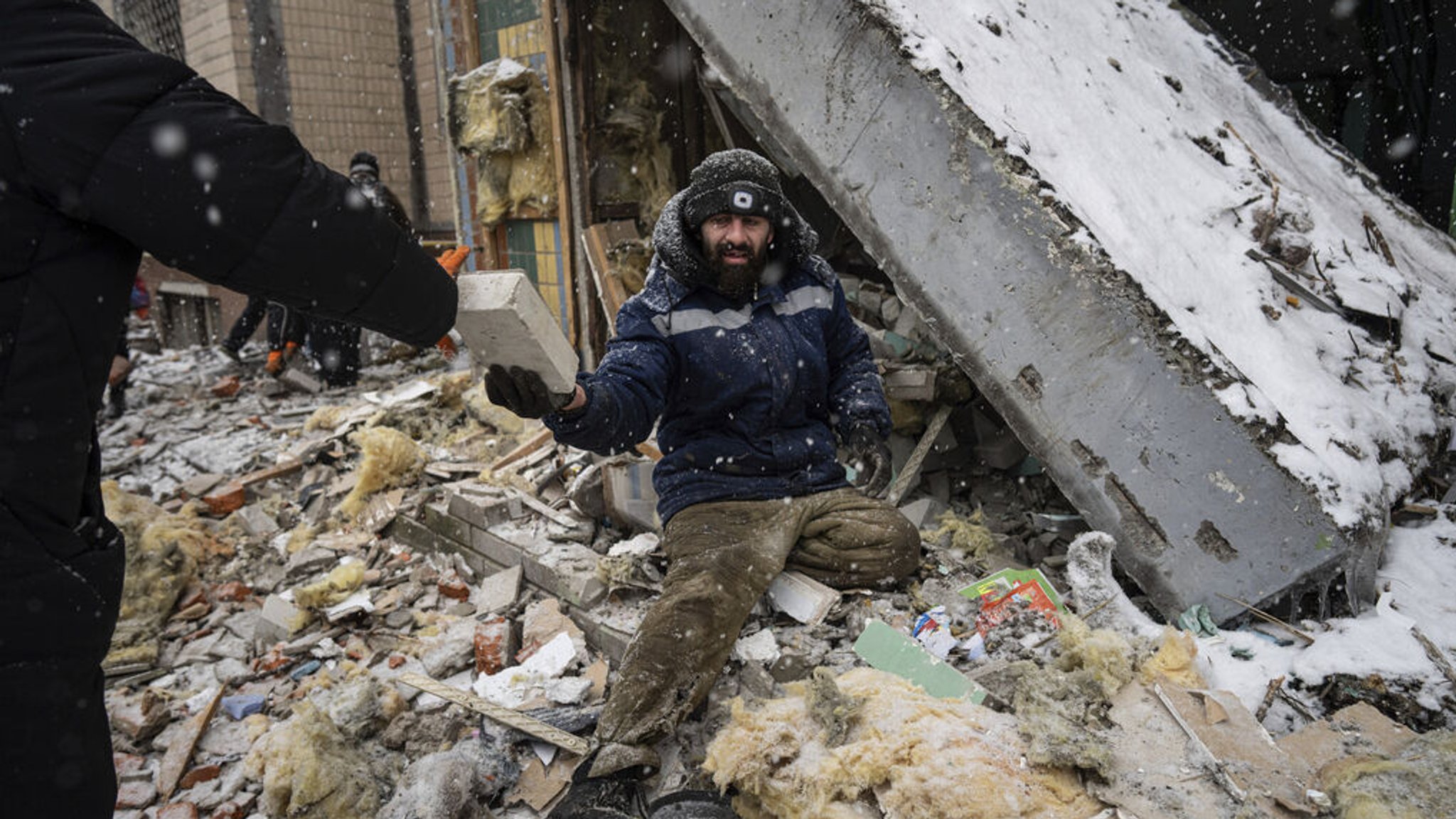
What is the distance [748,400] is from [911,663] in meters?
1.26

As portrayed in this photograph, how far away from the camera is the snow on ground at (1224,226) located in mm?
3037

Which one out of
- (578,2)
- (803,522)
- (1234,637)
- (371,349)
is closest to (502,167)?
(578,2)

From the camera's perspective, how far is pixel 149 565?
434 cm

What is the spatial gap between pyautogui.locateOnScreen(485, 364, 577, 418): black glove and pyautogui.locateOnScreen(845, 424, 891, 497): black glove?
5.13 ft

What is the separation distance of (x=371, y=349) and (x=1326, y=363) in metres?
9.26

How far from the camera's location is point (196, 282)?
1123cm

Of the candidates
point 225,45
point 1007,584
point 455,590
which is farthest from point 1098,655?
point 225,45

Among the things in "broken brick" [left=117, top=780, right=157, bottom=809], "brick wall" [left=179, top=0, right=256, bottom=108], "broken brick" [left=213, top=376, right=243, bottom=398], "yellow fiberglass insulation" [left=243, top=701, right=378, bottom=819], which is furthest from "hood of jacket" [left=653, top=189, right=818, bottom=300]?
"brick wall" [left=179, top=0, right=256, bottom=108]

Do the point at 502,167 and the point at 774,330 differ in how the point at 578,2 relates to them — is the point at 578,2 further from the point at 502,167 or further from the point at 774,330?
the point at 774,330

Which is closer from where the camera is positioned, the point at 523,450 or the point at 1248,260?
the point at 1248,260

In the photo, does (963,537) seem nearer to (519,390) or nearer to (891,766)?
(891,766)

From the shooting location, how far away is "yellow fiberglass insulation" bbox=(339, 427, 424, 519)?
5.19m

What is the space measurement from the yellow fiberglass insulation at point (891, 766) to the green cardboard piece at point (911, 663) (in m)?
0.14

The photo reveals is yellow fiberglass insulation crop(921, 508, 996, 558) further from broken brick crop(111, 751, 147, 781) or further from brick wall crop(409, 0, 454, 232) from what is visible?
brick wall crop(409, 0, 454, 232)
